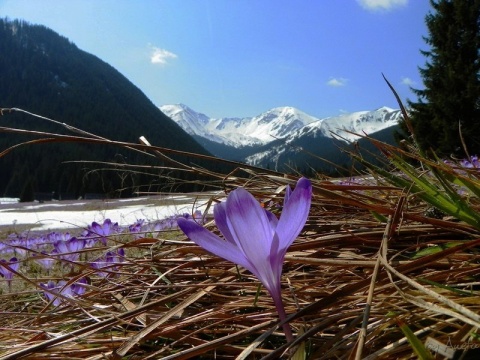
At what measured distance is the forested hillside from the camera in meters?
75.0

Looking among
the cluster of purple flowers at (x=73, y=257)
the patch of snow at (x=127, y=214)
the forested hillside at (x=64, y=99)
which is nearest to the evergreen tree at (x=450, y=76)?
the patch of snow at (x=127, y=214)

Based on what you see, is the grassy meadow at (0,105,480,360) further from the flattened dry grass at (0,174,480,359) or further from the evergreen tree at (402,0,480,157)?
the evergreen tree at (402,0,480,157)

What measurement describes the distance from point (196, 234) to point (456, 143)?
2387cm

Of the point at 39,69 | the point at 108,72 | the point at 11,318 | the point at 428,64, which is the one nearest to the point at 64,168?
the point at 428,64

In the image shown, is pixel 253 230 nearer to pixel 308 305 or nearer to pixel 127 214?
pixel 308 305

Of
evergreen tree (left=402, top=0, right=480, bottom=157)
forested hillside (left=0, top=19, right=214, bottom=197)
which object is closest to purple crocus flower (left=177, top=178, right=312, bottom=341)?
evergreen tree (left=402, top=0, right=480, bottom=157)

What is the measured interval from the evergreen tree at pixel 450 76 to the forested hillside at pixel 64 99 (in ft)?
176

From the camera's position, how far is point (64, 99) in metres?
107

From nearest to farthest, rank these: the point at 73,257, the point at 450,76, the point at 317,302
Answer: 1. the point at 317,302
2. the point at 73,257
3. the point at 450,76

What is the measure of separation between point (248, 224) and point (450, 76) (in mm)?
25059

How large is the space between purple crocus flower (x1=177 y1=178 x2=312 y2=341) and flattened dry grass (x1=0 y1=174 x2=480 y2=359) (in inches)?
4.0

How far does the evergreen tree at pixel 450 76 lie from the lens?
885 inches

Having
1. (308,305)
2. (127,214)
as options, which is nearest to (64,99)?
(127,214)

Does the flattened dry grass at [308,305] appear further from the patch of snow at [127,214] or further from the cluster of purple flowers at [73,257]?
the patch of snow at [127,214]
